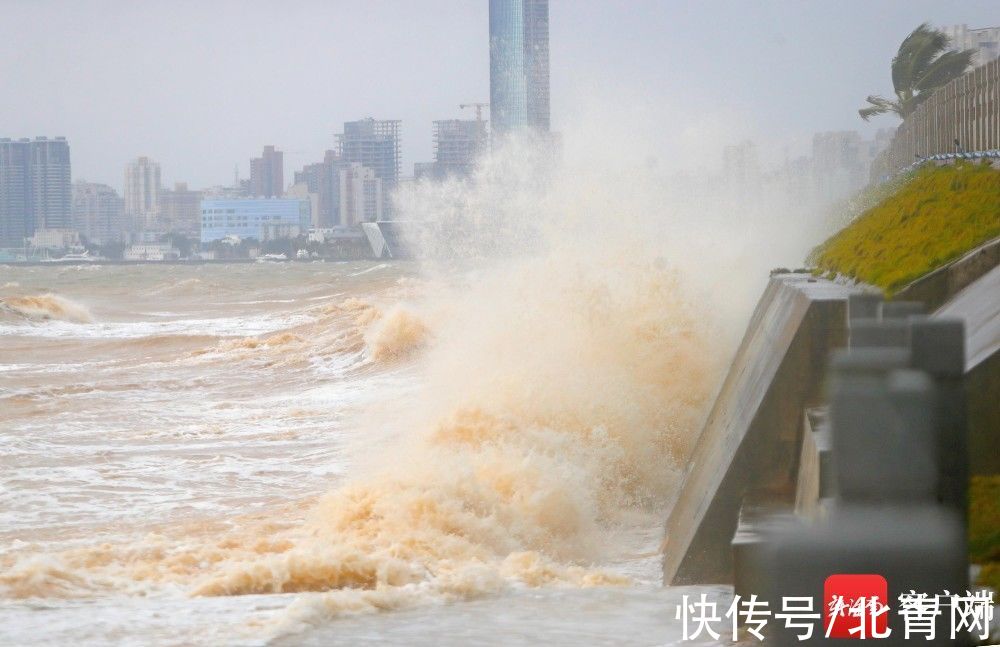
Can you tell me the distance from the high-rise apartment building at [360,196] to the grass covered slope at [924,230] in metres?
118

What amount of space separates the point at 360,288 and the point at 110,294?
14329 mm

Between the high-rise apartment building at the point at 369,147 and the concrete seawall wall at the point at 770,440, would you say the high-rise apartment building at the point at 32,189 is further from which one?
the concrete seawall wall at the point at 770,440

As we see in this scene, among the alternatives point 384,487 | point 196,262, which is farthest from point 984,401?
point 196,262

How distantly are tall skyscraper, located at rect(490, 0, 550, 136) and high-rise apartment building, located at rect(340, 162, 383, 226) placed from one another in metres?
17.7

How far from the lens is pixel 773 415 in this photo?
21.7 ft

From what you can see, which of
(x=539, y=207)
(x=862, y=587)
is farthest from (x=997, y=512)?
(x=539, y=207)

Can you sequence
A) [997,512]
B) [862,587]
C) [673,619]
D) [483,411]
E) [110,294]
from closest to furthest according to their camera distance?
[862,587]
[997,512]
[673,619]
[483,411]
[110,294]

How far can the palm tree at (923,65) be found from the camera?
33.4 meters

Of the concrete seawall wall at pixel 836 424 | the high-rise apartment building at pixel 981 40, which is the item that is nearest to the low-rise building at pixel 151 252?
the high-rise apartment building at pixel 981 40

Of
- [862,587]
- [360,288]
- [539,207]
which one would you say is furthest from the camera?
[360,288]

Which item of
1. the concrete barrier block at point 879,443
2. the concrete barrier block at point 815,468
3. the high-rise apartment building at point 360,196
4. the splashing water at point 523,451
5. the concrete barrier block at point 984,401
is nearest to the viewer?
the concrete barrier block at point 879,443

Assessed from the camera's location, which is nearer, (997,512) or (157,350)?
(997,512)

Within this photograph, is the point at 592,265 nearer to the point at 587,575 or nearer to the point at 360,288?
the point at 587,575

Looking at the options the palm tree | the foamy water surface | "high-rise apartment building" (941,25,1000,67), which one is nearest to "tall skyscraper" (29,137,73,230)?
"high-rise apartment building" (941,25,1000,67)
